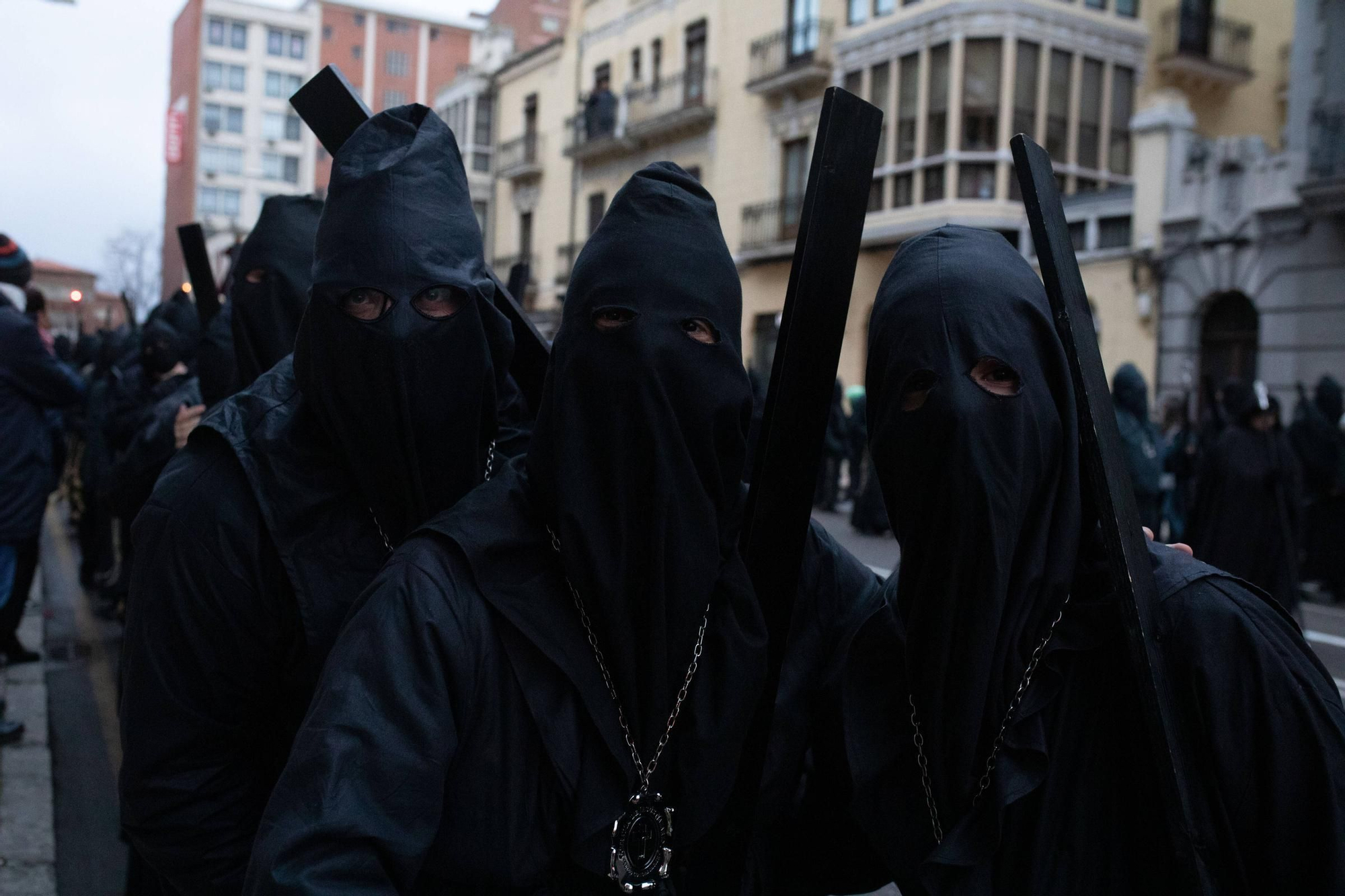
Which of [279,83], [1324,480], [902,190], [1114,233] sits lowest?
[1324,480]

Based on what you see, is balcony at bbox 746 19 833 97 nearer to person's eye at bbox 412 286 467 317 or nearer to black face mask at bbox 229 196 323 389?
black face mask at bbox 229 196 323 389

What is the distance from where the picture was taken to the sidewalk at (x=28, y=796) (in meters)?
4.23

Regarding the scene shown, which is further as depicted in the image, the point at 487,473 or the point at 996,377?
the point at 487,473

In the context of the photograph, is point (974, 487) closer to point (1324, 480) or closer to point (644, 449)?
point (644, 449)

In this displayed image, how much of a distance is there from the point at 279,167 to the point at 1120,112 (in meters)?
65.4

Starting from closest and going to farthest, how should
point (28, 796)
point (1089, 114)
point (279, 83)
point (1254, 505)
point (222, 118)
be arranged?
point (28, 796)
point (1254, 505)
point (1089, 114)
point (222, 118)
point (279, 83)

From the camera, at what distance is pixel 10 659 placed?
6.96m

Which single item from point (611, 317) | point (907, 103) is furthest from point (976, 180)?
point (611, 317)

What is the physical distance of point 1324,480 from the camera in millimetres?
10805

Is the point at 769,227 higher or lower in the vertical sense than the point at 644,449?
higher

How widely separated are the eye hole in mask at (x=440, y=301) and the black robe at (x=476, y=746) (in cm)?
35

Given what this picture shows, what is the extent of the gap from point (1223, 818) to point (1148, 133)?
58.2 ft

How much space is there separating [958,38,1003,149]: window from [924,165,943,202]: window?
19.0 inches

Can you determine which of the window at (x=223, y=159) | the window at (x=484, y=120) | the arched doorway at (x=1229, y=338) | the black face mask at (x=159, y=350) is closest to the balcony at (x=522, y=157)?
the window at (x=484, y=120)
